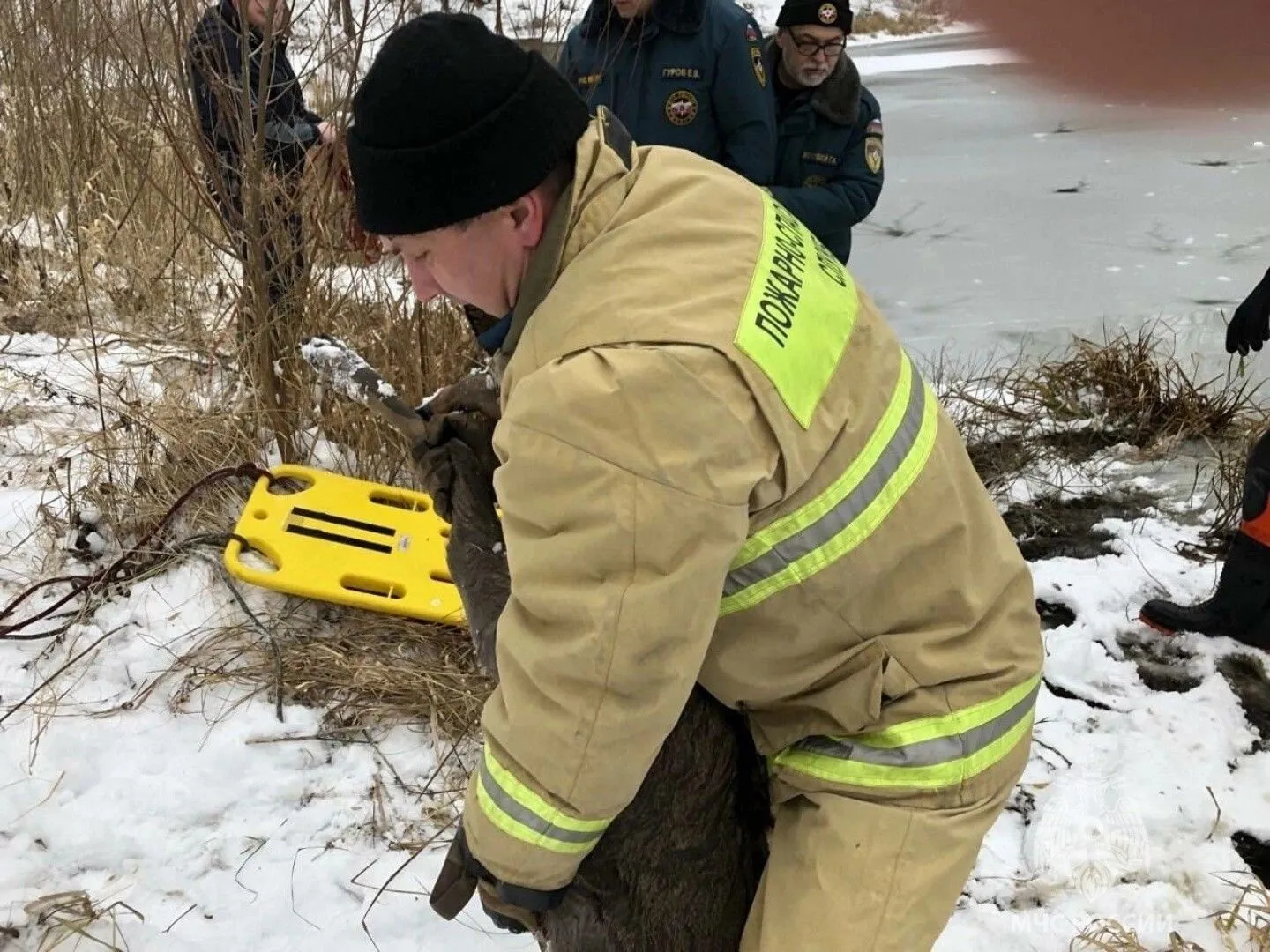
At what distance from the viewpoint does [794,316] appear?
0.97 m

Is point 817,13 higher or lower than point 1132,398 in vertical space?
higher

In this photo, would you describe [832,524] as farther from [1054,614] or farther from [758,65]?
[758,65]

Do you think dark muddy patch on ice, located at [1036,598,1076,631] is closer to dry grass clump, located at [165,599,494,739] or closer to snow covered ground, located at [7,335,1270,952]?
snow covered ground, located at [7,335,1270,952]

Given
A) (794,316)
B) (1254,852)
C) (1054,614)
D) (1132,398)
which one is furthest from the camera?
(1132,398)

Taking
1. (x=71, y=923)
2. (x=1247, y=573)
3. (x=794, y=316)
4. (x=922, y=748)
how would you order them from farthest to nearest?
1. (x=1247, y=573)
2. (x=71, y=923)
3. (x=922, y=748)
4. (x=794, y=316)

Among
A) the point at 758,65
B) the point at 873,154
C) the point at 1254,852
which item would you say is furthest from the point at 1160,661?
the point at 758,65

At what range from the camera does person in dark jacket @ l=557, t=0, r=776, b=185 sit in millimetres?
2969

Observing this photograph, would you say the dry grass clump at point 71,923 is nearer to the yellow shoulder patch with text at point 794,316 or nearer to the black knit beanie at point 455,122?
the black knit beanie at point 455,122

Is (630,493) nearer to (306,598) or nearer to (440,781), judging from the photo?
(440,781)

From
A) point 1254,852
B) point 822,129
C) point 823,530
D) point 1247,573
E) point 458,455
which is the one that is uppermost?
point 822,129

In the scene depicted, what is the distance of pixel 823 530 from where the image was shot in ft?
3.28

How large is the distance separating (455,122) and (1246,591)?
98.2 inches

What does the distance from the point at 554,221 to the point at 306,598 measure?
1.93 meters

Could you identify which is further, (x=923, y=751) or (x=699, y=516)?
(x=923, y=751)
